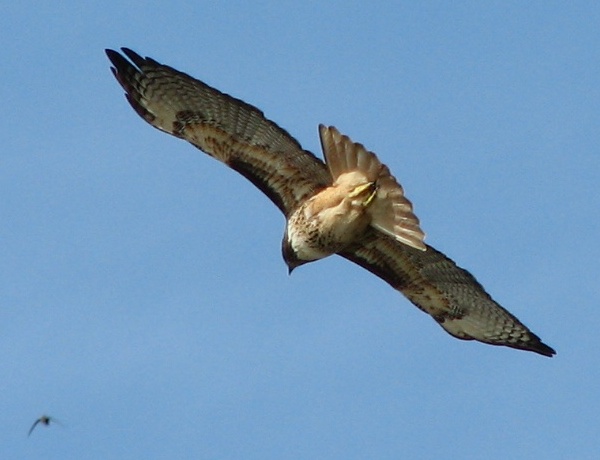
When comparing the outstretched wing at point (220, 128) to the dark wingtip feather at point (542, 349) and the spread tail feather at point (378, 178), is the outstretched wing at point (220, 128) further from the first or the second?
the dark wingtip feather at point (542, 349)

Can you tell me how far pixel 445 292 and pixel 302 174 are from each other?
177cm

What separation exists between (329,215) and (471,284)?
69.1 inches

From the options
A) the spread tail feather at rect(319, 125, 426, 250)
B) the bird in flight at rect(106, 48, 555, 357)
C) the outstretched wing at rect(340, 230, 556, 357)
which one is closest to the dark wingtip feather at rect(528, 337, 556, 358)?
the outstretched wing at rect(340, 230, 556, 357)

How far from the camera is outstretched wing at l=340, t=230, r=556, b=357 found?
47.4 ft

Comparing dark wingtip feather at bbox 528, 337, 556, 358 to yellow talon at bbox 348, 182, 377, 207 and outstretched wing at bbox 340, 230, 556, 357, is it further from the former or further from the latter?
yellow talon at bbox 348, 182, 377, 207

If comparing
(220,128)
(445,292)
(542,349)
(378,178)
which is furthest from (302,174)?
(542,349)

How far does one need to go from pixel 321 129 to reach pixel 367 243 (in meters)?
1.53

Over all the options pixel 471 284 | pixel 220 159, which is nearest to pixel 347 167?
pixel 220 159

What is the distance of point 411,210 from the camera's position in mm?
13148

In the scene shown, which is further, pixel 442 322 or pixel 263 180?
pixel 442 322

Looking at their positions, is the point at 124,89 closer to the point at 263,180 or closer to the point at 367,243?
the point at 263,180

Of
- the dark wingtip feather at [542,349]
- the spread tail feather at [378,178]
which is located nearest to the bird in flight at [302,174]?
the spread tail feather at [378,178]

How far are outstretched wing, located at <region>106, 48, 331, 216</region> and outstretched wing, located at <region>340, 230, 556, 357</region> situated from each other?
0.88 metres

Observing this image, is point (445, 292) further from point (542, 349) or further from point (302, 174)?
point (302, 174)
